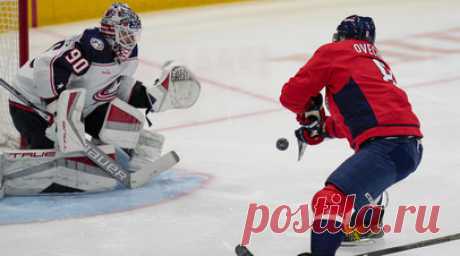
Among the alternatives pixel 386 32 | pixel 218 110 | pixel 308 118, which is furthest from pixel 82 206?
pixel 386 32

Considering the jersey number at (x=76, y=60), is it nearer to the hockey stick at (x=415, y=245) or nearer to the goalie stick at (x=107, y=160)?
the goalie stick at (x=107, y=160)

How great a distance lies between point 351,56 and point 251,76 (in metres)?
3.20

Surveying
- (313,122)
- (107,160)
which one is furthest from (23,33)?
(313,122)

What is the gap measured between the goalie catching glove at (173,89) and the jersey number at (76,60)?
474 millimetres

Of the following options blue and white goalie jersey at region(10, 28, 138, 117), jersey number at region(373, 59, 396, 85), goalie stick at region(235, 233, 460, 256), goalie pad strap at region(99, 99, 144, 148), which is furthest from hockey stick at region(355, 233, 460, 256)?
blue and white goalie jersey at region(10, 28, 138, 117)

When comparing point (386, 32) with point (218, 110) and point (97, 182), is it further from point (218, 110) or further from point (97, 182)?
point (97, 182)

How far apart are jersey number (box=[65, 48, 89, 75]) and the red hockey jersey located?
3.34 ft

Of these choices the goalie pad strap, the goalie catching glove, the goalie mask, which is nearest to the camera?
A: the goalie mask

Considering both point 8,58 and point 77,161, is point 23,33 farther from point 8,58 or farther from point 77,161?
point 77,161

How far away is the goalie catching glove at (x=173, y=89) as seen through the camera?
183 inches

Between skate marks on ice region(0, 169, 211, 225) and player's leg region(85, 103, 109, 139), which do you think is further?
player's leg region(85, 103, 109, 139)

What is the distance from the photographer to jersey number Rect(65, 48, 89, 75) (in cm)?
423

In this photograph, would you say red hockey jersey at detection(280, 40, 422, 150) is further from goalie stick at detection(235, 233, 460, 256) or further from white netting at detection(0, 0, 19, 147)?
white netting at detection(0, 0, 19, 147)

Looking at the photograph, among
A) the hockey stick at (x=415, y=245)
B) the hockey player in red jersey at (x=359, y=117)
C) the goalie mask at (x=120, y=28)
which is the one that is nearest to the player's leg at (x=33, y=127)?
the goalie mask at (x=120, y=28)
